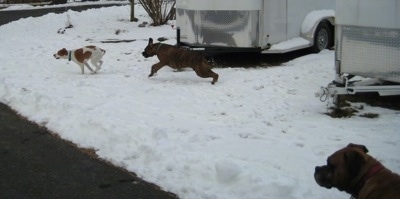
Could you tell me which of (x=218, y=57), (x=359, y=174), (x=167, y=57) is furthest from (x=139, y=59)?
(x=359, y=174)

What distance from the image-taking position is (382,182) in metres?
3.47

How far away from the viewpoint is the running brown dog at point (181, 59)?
10.3 metres

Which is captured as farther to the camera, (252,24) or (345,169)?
(252,24)

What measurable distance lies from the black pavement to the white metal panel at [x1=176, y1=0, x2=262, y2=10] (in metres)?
5.31

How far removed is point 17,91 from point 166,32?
8.97m

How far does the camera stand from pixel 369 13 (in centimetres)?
770

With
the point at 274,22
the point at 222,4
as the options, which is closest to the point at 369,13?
the point at 274,22

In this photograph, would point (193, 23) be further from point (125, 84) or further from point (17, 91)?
point (17, 91)

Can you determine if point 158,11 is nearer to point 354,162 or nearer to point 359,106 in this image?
point 359,106

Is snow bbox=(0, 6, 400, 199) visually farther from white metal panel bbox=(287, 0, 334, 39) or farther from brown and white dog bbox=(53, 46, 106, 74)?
white metal panel bbox=(287, 0, 334, 39)

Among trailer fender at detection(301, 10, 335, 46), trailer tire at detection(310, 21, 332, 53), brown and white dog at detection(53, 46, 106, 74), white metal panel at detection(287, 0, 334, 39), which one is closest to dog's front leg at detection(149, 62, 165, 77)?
brown and white dog at detection(53, 46, 106, 74)

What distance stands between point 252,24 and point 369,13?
3771 mm

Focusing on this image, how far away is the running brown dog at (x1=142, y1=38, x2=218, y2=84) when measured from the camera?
33.9ft

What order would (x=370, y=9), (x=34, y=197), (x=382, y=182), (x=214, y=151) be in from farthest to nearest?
(x=370, y=9) → (x=214, y=151) → (x=34, y=197) → (x=382, y=182)
